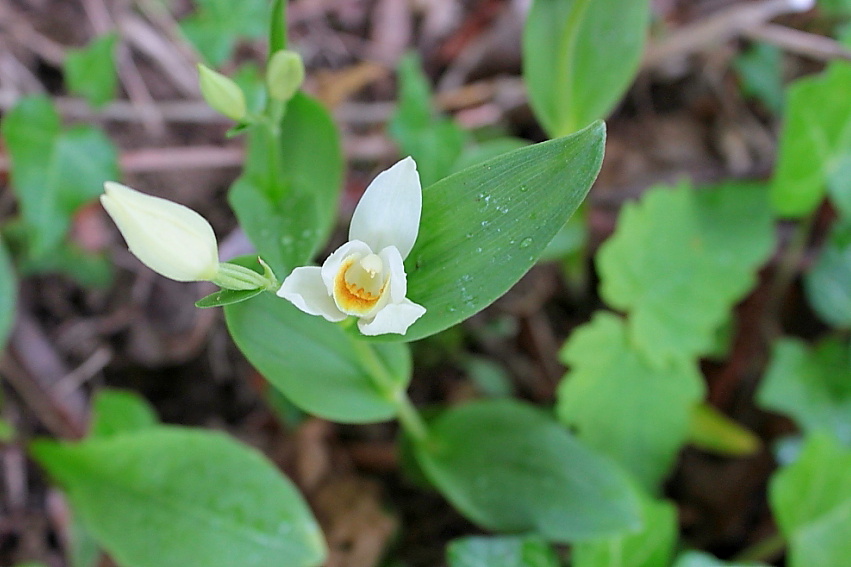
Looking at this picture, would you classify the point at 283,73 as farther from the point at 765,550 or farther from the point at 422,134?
the point at 765,550

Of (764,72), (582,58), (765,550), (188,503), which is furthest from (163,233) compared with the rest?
(764,72)

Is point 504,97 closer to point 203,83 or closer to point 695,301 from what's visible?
point 695,301

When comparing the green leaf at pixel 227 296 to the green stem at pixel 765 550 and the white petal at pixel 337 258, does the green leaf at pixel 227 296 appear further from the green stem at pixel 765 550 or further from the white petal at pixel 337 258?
the green stem at pixel 765 550

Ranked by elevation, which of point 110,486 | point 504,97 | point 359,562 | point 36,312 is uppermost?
point 504,97

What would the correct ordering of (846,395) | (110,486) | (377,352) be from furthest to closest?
(846,395), (110,486), (377,352)

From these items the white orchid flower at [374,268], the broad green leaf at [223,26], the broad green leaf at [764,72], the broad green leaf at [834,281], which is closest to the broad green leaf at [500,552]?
the white orchid flower at [374,268]

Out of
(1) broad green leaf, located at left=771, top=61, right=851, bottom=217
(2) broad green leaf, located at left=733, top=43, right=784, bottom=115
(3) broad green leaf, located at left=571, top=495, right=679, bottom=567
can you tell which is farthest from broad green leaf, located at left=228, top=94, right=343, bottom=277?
(2) broad green leaf, located at left=733, top=43, right=784, bottom=115

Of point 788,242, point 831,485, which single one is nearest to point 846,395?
point 831,485
